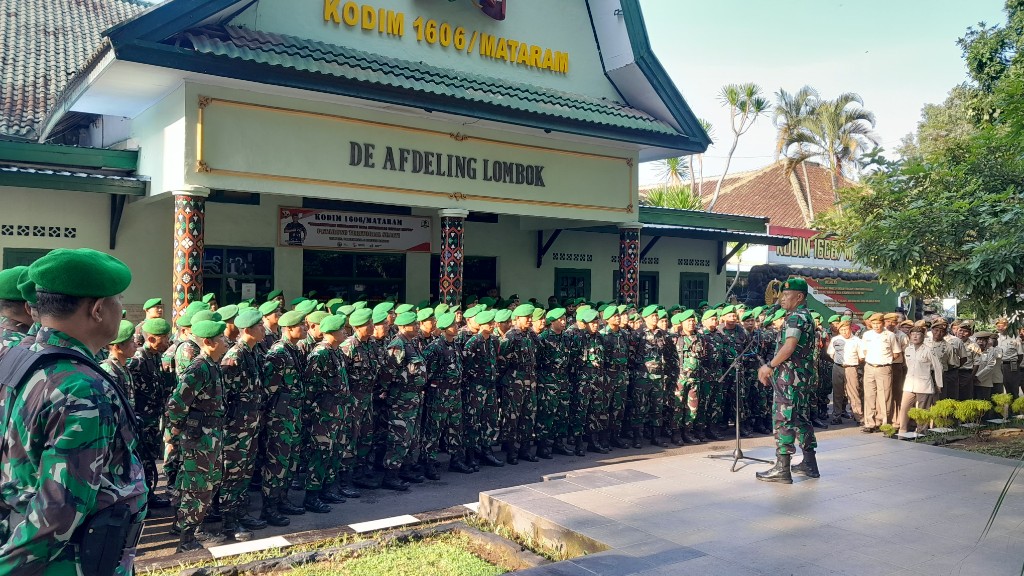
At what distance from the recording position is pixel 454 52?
11.9 meters

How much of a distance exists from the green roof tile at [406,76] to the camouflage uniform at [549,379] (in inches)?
148

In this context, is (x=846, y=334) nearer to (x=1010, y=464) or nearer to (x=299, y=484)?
(x=1010, y=464)

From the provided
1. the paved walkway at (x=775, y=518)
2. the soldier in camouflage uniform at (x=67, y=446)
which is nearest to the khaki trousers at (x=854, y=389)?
the paved walkway at (x=775, y=518)

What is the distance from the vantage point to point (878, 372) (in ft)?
37.2

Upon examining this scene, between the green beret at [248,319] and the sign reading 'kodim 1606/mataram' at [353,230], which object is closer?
the green beret at [248,319]

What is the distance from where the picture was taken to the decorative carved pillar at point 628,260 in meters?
13.9

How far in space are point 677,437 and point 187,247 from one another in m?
6.84

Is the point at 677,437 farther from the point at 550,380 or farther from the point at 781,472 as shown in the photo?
the point at 781,472

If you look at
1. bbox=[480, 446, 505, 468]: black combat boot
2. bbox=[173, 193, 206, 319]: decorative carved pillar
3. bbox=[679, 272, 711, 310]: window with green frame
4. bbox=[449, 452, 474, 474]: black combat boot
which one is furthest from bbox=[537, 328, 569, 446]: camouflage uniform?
bbox=[679, 272, 711, 310]: window with green frame

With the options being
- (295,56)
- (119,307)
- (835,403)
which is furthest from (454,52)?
(119,307)

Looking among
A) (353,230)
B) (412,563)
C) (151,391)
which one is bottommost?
(412,563)

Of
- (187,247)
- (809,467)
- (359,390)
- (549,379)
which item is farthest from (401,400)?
(809,467)

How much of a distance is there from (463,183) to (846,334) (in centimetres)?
663

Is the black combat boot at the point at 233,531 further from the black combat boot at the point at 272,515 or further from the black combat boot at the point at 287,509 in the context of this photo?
the black combat boot at the point at 287,509
